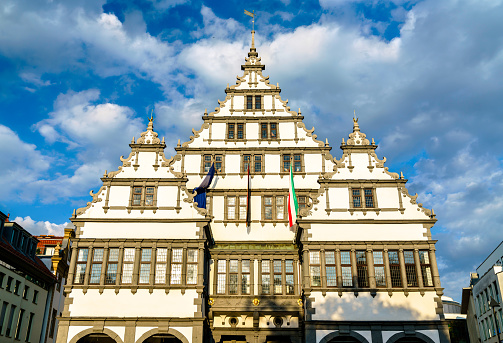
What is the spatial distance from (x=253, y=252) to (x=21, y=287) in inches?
667

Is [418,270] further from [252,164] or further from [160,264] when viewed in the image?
[160,264]

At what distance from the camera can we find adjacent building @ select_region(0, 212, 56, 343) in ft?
113

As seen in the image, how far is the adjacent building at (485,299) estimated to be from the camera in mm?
45688

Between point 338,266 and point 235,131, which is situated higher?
point 235,131

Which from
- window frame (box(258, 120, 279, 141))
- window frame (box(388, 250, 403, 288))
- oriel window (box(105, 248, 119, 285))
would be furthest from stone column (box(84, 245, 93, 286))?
window frame (box(388, 250, 403, 288))

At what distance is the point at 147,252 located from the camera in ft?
106

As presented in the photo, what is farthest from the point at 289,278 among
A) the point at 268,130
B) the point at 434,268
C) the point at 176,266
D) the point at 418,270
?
the point at 268,130

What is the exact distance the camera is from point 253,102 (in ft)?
134

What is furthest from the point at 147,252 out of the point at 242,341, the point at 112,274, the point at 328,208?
the point at 328,208

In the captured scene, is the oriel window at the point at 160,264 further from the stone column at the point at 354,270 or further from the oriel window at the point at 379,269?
the oriel window at the point at 379,269

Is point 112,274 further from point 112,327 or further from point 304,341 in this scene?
point 304,341

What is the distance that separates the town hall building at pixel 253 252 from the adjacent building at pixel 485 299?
15461mm

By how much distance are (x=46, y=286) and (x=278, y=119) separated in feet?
74.3

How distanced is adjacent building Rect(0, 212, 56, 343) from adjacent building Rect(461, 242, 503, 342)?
118 feet
